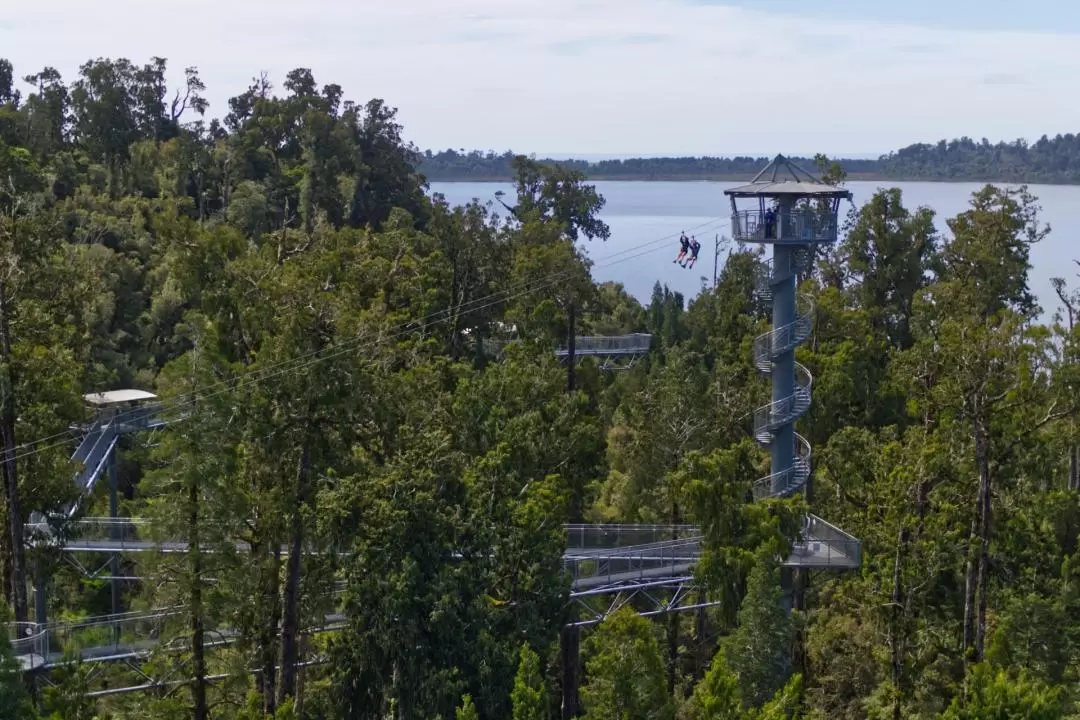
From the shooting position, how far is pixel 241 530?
2036cm

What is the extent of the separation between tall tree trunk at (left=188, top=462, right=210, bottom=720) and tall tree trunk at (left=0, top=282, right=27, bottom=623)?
10.3 feet

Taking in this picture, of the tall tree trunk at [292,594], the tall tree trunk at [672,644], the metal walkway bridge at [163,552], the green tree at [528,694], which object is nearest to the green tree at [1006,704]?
the green tree at [528,694]

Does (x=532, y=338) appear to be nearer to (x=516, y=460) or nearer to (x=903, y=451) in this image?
(x=516, y=460)

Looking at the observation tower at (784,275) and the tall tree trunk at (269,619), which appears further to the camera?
the observation tower at (784,275)

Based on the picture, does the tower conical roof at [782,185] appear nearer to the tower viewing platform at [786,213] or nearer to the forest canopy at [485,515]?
the tower viewing platform at [786,213]

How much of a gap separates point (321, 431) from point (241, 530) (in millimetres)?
2093

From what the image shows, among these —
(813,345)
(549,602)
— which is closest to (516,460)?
(549,602)

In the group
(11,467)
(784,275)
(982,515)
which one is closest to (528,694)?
(11,467)

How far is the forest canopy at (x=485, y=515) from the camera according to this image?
19656 millimetres

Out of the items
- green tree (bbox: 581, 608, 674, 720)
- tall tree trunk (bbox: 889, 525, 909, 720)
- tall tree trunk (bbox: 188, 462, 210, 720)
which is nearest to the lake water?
tall tree trunk (bbox: 889, 525, 909, 720)

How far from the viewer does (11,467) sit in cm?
2030

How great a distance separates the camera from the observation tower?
27.2 meters

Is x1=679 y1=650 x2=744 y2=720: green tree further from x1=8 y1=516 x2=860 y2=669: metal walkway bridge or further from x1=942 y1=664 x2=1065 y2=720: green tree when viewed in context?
x1=8 y1=516 x2=860 y2=669: metal walkway bridge

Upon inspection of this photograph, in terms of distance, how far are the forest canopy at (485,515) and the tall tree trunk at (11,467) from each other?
0.07 m
